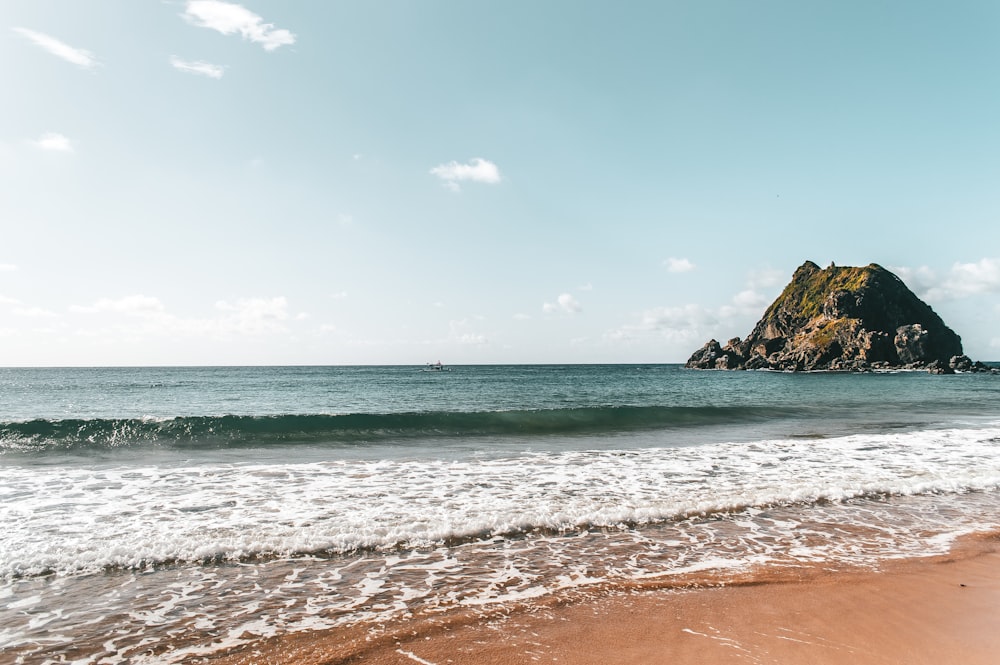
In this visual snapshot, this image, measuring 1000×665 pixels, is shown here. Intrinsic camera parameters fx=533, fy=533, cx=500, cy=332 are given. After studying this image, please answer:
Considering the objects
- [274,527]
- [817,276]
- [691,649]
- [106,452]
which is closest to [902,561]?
[691,649]

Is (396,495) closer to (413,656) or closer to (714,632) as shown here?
(413,656)

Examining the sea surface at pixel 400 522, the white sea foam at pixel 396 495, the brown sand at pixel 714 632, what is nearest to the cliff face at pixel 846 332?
the sea surface at pixel 400 522

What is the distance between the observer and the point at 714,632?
5.17 m

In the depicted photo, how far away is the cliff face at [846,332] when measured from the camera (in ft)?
367

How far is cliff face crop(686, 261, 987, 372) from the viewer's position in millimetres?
111938

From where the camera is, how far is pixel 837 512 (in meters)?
9.74

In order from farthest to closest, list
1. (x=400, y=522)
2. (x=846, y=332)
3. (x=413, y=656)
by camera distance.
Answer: (x=846, y=332)
(x=400, y=522)
(x=413, y=656)

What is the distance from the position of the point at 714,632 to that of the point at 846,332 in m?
134

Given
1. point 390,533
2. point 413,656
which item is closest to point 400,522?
point 390,533

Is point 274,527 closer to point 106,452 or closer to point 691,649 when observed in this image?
point 691,649

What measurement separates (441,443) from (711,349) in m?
141

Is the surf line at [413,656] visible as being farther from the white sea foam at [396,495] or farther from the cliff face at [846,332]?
the cliff face at [846,332]

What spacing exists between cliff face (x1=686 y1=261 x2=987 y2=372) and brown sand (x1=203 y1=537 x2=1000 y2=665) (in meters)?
121

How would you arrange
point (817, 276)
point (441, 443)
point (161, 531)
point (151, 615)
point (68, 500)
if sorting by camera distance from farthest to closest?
point (817, 276)
point (441, 443)
point (68, 500)
point (161, 531)
point (151, 615)
